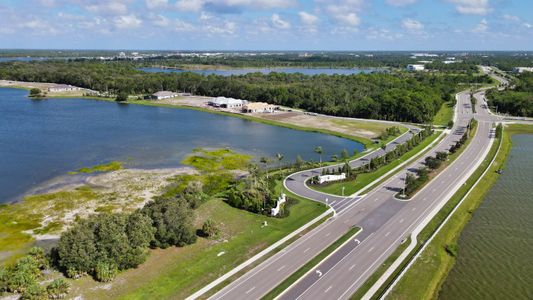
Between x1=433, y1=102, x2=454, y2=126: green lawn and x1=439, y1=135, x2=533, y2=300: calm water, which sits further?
x1=433, y1=102, x2=454, y2=126: green lawn

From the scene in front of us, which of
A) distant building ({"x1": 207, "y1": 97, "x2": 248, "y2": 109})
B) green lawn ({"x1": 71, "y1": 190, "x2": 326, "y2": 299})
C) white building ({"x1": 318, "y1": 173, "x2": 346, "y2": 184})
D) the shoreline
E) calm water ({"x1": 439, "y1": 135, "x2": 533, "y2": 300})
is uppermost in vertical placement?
distant building ({"x1": 207, "y1": 97, "x2": 248, "y2": 109})

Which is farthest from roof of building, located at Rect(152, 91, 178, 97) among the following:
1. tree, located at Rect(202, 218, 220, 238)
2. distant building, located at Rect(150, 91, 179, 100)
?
tree, located at Rect(202, 218, 220, 238)

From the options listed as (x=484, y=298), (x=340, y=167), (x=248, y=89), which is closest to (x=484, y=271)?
(x=484, y=298)

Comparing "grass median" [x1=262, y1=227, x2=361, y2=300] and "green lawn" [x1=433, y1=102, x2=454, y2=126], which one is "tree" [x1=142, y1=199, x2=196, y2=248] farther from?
"green lawn" [x1=433, y1=102, x2=454, y2=126]

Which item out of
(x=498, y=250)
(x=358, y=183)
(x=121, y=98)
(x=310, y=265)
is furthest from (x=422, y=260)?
(x=121, y=98)

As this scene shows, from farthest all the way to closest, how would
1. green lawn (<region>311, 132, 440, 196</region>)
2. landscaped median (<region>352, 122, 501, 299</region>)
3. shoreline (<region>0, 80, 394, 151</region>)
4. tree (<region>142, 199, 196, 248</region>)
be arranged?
shoreline (<region>0, 80, 394, 151</region>)
green lawn (<region>311, 132, 440, 196</region>)
tree (<region>142, 199, 196, 248</region>)
landscaped median (<region>352, 122, 501, 299</region>)

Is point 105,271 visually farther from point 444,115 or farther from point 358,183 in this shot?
point 444,115

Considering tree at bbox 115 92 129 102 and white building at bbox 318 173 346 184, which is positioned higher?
tree at bbox 115 92 129 102
